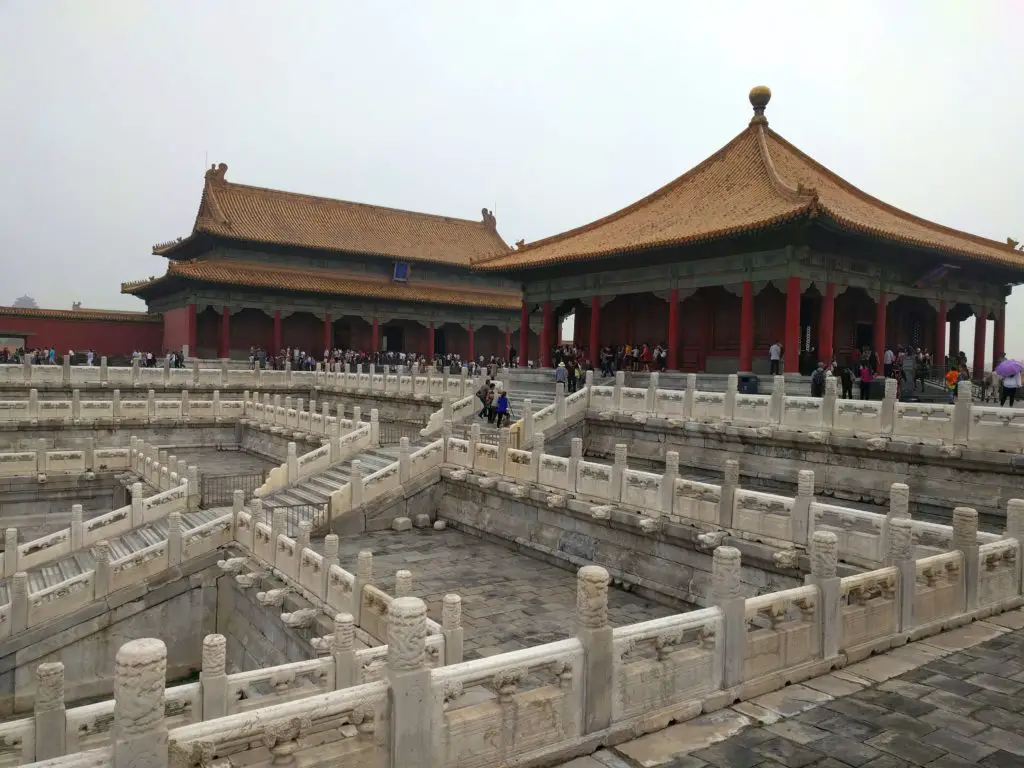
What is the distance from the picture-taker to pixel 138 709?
3686 millimetres

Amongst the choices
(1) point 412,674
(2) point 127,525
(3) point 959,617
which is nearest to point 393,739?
(1) point 412,674

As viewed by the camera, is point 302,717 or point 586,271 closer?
point 302,717

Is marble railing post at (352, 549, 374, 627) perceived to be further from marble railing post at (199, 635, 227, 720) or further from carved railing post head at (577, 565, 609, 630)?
carved railing post head at (577, 565, 609, 630)

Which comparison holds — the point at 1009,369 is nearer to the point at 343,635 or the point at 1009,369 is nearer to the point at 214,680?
the point at 343,635

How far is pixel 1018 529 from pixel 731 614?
488 cm

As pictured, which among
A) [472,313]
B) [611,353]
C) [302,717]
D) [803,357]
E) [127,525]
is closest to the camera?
[302,717]

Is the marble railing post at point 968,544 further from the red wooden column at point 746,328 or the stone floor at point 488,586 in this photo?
the red wooden column at point 746,328

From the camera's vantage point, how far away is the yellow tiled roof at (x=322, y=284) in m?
36.4

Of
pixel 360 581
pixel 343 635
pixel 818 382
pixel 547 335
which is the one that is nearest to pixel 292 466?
pixel 360 581

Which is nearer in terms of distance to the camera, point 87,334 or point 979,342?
point 979,342

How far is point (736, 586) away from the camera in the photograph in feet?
19.7

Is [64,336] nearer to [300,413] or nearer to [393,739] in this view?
[300,413]

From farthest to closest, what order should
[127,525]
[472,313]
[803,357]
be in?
[472,313] < [803,357] < [127,525]

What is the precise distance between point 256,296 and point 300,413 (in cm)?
1662
